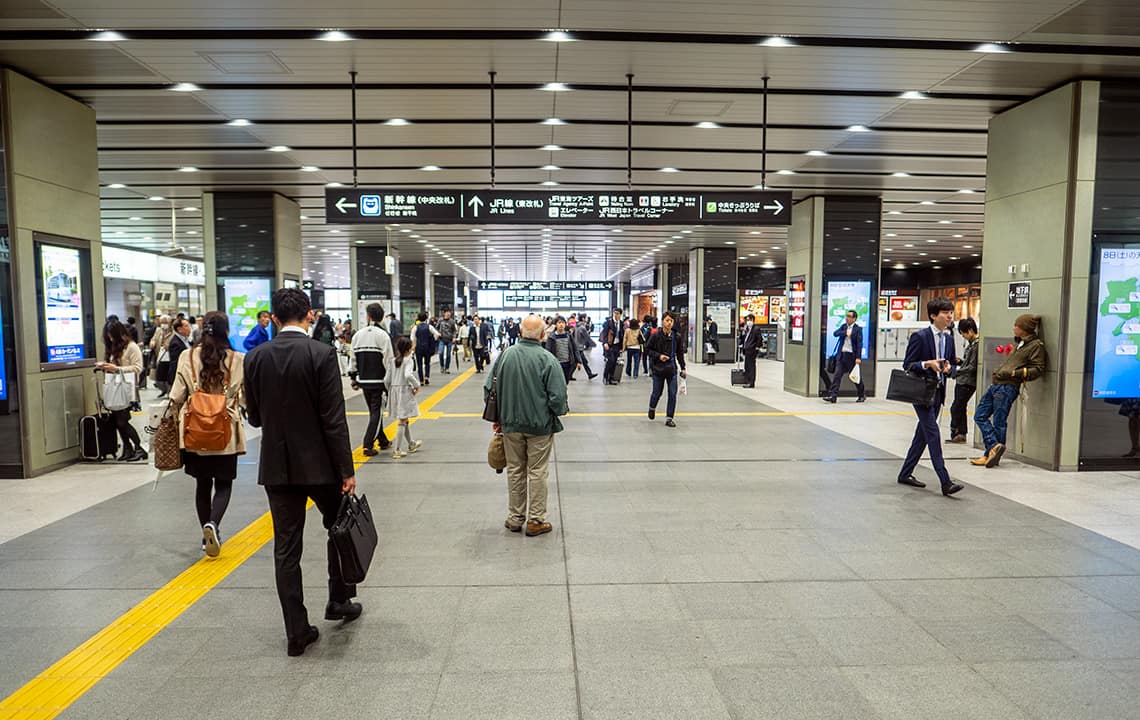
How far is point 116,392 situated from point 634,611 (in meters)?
6.70

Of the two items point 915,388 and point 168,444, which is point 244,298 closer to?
point 168,444

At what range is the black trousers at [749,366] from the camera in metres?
15.6

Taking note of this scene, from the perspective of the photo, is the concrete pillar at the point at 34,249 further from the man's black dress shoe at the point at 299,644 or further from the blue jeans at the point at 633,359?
the blue jeans at the point at 633,359

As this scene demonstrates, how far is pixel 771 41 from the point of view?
6.05 metres

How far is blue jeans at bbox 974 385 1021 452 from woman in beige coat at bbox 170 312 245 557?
297 inches

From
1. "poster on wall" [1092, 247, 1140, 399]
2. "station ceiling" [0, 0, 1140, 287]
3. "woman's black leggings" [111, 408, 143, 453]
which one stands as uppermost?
"station ceiling" [0, 0, 1140, 287]

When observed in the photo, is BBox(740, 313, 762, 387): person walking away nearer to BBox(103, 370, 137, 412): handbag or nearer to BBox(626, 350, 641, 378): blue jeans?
BBox(626, 350, 641, 378): blue jeans

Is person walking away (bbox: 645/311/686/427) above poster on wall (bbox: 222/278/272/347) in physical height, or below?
below

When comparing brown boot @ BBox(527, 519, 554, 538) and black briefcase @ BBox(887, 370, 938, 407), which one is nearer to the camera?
brown boot @ BBox(527, 519, 554, 538)

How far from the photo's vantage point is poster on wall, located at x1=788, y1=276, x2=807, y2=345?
45.8ft

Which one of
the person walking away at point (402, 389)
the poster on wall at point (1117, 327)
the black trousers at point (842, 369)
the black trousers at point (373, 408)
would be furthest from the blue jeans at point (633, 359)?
the poster on wall at point (1117, 327)

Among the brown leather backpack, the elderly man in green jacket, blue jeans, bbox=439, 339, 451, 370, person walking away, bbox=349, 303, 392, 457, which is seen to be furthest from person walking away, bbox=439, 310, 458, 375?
the brown leather backpack

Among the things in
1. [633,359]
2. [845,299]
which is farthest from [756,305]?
[845,299]

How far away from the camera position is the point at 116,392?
7461 millimetres
